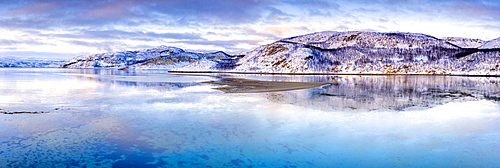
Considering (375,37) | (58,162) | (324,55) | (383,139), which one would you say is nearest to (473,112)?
(383,139)

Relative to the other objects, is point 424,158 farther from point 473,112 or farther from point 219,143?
point 473,112

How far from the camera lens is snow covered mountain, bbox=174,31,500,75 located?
11212cm

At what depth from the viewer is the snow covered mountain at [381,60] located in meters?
112

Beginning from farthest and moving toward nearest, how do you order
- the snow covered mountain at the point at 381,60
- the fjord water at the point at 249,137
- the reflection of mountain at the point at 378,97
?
1. the snow covered mountain at the point at 381,60
2. the reflection of mountain at the point at 378,97
3. the fjord water at the point at 249,137

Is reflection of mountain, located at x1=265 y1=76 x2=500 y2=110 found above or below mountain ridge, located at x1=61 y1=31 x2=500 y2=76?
below

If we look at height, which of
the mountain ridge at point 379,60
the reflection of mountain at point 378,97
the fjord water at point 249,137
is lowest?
the fjord water at point 249,137

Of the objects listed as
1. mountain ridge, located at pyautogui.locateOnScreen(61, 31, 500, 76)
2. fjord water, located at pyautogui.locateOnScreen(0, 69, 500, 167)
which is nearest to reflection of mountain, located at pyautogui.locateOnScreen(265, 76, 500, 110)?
fjord water, located at pyautogui.locateOnScreen(0, 69, 500, 167)

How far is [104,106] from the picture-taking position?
52.4ft

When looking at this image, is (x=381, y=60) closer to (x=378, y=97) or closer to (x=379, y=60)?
(x=379, y=60)

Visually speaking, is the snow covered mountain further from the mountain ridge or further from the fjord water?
the fjord water

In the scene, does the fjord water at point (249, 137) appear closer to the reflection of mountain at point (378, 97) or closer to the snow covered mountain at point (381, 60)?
the reflection of mountain at point (378, 97)

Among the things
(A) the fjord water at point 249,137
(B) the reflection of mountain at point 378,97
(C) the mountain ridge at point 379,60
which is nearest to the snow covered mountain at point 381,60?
(C) the mountain ridge at point 379,60

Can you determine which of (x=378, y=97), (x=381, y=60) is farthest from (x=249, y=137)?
(x=381, y=60)

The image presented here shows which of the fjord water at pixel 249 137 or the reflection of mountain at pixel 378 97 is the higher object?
the reflection of mountain at pixel 378 97
